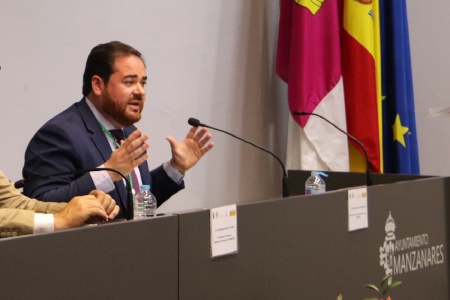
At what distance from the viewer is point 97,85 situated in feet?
12.5

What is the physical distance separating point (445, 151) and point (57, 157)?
3666mm

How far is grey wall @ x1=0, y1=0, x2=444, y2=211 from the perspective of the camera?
4426mm

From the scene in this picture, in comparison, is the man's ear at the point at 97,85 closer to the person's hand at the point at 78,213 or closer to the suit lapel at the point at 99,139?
the suit lapel at the point at 99,139

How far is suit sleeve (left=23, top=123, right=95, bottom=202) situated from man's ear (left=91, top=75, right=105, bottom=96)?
303mm

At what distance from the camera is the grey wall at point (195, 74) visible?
4426 millimetres

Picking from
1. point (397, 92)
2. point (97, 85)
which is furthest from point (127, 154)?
point (397, 92)

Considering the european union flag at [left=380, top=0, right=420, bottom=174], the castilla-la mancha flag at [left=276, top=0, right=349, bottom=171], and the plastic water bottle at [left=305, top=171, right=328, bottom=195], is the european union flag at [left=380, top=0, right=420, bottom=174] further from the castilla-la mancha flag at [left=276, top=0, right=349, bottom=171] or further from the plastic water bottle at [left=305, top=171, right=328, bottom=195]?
the plastic water bottle at [left=305, top=171, right=328, bottom=195]

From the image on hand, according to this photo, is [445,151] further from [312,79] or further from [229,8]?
[229,8]

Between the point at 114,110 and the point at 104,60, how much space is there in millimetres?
242

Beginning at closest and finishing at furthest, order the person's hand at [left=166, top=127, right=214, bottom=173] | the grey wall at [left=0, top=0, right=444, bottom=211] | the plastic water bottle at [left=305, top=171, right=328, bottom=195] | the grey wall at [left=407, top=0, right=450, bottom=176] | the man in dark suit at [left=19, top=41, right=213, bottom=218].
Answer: the man in dark suit at [left=19, top=41, right=213, bottom=218], the person's hand at [left=166, top=127, right=214, bottom=173], the plastic water bottle at [left=305, top=171, right=328, bottom=195], the grey wall at [left=0, top=0, right=444, bottom=211], the grey wall at [left=407, top=0, right=450, bottom=176]

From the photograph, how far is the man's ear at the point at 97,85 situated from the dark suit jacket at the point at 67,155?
133mm

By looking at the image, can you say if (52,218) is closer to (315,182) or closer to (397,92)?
(315,182)

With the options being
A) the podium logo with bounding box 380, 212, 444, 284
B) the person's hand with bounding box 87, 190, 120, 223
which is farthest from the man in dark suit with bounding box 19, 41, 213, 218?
the podium logo with bounding box 380, 212, 444, 284

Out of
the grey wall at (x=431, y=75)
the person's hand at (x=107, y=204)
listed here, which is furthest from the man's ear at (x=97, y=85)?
the grey wall at (x=431, y=75)
